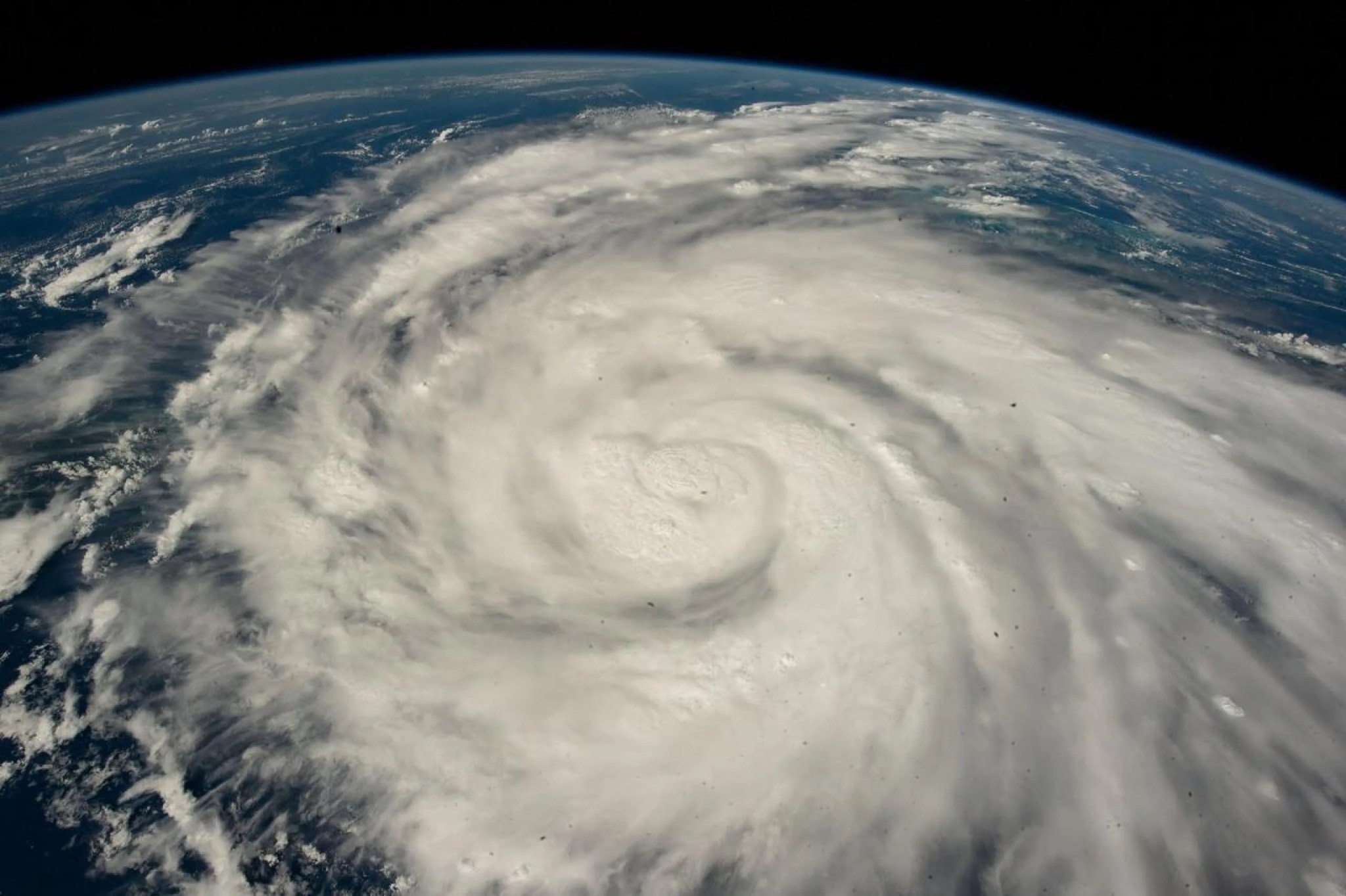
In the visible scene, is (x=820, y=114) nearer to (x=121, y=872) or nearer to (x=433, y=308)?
(x=433, y=308)

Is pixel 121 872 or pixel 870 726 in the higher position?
pixel 870 726

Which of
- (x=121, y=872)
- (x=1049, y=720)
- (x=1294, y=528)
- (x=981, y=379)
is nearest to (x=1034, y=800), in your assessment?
(x=1049, y=720)

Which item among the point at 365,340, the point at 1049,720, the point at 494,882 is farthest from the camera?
the point at 365,340

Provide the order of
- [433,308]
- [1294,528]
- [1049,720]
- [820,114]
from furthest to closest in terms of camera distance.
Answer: [820,114] < [433,308] < [1294,528] < [1049,720]

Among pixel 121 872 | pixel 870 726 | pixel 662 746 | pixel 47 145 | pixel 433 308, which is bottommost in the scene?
pixel 121 872

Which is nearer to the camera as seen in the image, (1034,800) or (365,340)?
(1034,800)

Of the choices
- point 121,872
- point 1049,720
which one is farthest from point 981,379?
point 121,872
